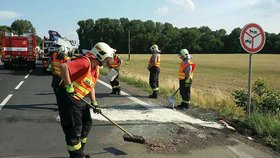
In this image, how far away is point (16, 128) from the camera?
702 centimetres

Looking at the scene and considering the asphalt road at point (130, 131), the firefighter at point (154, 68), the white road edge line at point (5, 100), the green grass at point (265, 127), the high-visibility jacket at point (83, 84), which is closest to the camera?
the high-visibility jacket at point (83, 84)

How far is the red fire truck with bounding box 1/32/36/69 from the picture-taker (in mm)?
25031

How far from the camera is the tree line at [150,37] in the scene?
122625mm

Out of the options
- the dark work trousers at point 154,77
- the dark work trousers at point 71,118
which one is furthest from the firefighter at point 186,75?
the dark work trousers at point 71,118

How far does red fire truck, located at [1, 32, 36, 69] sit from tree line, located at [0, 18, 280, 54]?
9464cm

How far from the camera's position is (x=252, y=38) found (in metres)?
7.83

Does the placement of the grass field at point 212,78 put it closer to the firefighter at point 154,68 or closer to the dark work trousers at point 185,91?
the dark work trousers at point 185,91

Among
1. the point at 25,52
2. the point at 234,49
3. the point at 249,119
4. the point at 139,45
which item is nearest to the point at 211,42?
the point at 234,49

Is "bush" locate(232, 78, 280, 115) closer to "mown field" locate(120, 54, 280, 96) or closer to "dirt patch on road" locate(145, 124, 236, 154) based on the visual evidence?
"dirt patch on road" locate(145, 124, 236, 154)

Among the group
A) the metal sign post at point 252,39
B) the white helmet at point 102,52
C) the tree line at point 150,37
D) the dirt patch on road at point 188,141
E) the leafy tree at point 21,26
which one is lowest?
the dirt patch on road at point 188,141

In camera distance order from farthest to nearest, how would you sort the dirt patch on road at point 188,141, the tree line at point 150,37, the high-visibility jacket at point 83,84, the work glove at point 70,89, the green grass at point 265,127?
the tree line at point 150,37
the green grass at point 265,127
the dirt patch on road at point 188,141
the high-visibility jacket at point 83,84
the work glove at point 70,89

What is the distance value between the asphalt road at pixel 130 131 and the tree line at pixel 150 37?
112m

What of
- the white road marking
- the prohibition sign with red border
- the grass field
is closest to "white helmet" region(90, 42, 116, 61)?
the white road marking

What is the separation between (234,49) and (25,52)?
356 ft
